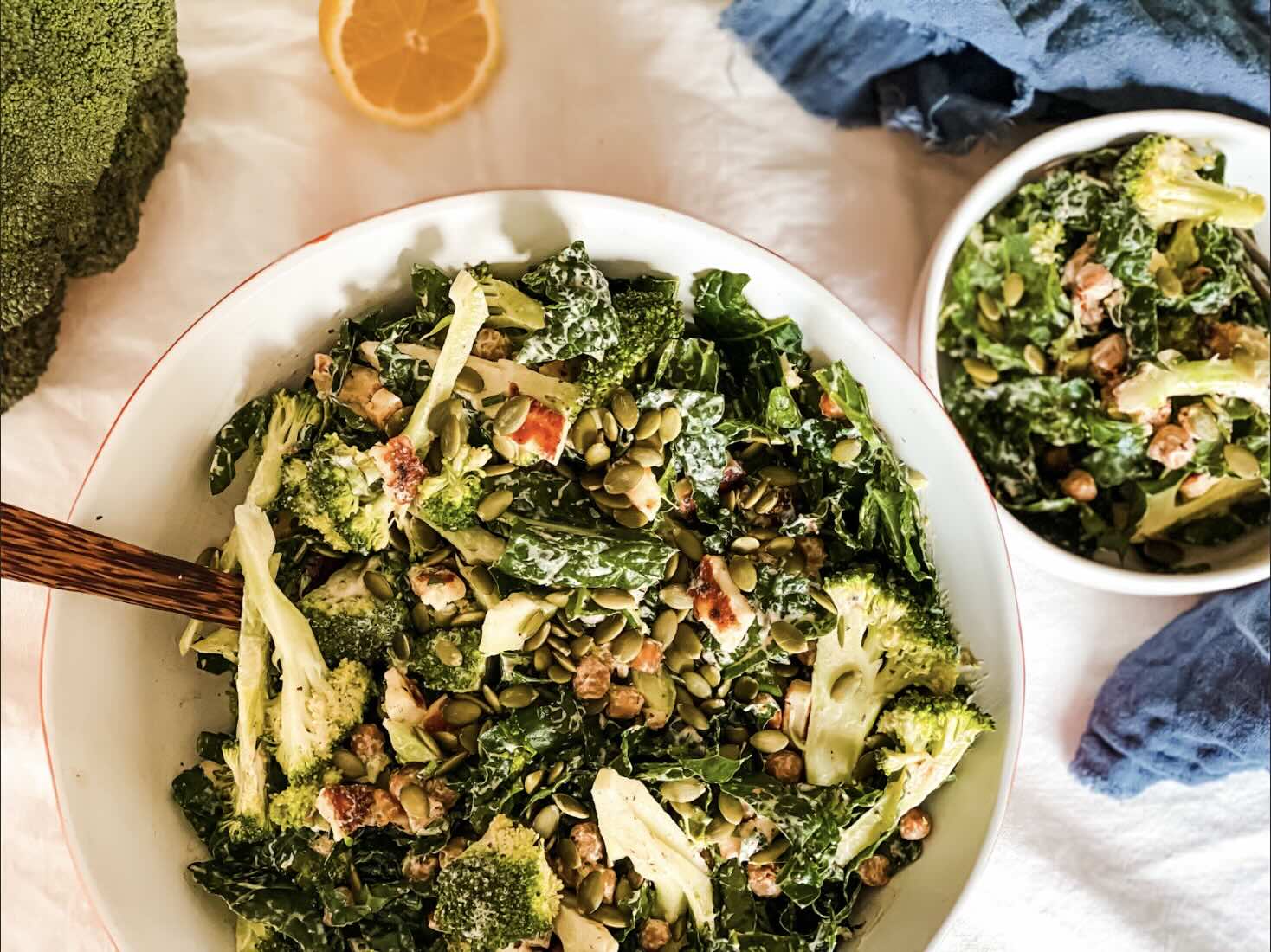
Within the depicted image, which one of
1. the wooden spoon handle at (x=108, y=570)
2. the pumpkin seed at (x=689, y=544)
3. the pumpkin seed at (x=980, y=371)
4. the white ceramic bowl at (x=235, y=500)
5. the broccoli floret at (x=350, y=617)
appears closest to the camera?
the wooden spoon handle at (x=108, y=570)

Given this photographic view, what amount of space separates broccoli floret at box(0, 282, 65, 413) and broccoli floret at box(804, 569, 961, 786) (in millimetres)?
1327

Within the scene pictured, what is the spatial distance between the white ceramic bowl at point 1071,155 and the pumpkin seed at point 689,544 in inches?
18.8

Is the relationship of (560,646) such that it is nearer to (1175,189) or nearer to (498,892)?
(498,892)

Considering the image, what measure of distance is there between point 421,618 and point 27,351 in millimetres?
831

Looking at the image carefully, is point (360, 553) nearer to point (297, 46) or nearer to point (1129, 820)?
point (297, 46)

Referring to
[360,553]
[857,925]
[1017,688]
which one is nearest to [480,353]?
[360,553]

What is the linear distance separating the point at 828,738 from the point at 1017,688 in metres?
0.27

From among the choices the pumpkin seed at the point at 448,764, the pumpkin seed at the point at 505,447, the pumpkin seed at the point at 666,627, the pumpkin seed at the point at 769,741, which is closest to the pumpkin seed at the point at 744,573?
the pumpkin seed at the point at 666,627

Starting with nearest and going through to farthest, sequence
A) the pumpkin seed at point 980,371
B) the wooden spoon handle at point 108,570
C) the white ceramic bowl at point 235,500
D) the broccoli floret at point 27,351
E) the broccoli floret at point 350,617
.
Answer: the wooden spoon handle at point 108,570 < the white ceramic bowl at point 235,500 < the broccoli floret at point 350,617 < the broccoli floret at point 27,351 < the pumpkin seed at point 980,371

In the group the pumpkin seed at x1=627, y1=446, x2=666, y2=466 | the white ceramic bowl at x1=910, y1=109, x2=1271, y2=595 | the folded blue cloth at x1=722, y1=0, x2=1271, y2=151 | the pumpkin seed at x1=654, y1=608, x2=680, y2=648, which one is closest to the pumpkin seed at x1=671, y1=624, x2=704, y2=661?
the pumpkin seed at x1=654, y1=608, x2=680, y2=648

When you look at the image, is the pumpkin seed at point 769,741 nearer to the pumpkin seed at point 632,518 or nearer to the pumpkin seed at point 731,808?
the pumpkin seed at point 731,808

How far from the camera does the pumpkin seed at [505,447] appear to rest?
1462 millimetres

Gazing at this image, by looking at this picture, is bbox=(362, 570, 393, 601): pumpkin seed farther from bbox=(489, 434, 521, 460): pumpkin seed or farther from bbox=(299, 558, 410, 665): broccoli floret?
bbox=(489, 434, 521, 460): pumpkin seed

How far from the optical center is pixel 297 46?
1.88 metres
